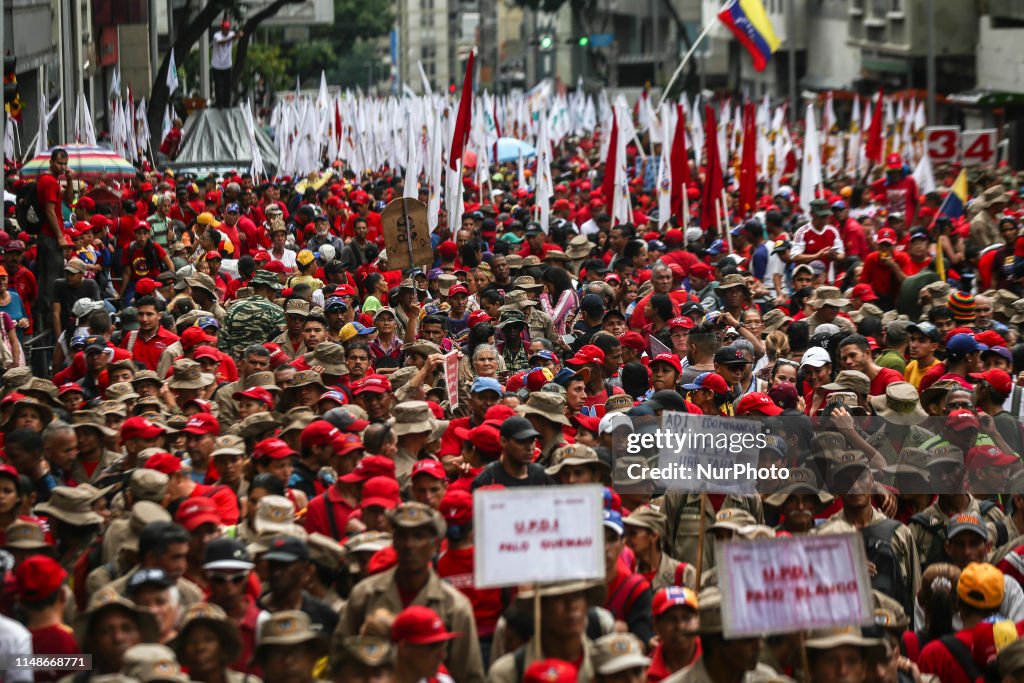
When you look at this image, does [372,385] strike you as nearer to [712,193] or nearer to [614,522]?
[614,522]

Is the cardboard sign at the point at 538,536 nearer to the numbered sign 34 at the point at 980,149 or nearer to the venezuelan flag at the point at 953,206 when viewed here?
the venezuelan flag at the point at 953,206

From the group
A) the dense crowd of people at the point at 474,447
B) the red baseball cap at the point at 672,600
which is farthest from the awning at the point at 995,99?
the red baseball cap at the point at 672,600

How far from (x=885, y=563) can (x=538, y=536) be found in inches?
86.5

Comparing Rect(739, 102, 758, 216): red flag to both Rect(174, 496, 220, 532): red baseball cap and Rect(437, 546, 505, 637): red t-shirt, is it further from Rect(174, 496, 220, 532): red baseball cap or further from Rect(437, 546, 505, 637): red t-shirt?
Rect(437, 546, 505, 637): red t-shirt

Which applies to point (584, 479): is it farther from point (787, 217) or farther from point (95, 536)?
point (787, 217)

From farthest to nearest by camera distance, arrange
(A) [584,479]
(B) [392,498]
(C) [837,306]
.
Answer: (C) [837,306] → (A) [584,479] → (B) [392,498]

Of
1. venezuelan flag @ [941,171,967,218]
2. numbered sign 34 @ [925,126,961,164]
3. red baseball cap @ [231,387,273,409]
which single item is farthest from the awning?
red baseball cap @ [231,387,273,409]

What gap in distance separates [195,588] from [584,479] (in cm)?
226

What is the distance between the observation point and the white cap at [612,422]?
9.36 meters

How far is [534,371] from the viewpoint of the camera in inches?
447

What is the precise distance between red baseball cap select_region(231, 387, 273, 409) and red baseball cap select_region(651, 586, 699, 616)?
446 cm

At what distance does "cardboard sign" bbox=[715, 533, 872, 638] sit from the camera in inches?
237

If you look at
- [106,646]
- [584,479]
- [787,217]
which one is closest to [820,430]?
[584,479]

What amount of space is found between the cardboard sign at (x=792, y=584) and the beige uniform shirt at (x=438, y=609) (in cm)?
115
